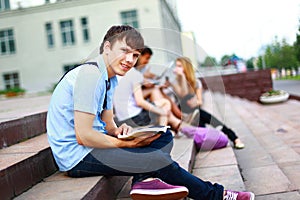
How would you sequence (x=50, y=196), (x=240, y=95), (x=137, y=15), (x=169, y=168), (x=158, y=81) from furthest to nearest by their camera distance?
(x=137, y=15) < (x=240, y=95) < (x=158, y=81) < (x=169, y=168) < (x=50, y=196)

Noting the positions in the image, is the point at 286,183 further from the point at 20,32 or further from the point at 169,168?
the point at 20,32

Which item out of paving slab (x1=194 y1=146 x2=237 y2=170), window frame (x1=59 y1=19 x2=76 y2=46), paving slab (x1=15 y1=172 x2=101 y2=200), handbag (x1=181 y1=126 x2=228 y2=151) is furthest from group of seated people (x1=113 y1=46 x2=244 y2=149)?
window frame (x1=59 y1=19 x2=76 y2=46)

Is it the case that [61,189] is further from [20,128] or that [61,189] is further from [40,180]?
[20,128]

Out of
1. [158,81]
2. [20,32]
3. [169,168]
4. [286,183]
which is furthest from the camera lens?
[20,32]

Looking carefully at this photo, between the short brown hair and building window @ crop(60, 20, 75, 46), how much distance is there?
23919mm

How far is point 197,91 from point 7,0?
82.3 feet

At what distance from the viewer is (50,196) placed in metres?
2.01

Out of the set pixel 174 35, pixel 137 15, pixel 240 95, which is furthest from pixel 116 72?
pixel 137 15

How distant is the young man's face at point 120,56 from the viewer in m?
2.19

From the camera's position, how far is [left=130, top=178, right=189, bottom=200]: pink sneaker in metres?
2.12

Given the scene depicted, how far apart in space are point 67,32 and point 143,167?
24.5m

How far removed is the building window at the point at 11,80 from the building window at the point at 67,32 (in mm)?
4074

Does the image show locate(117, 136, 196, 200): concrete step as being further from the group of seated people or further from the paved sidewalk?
the paved sidewalk

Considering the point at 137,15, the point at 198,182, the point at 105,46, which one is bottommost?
the point at 198,182
